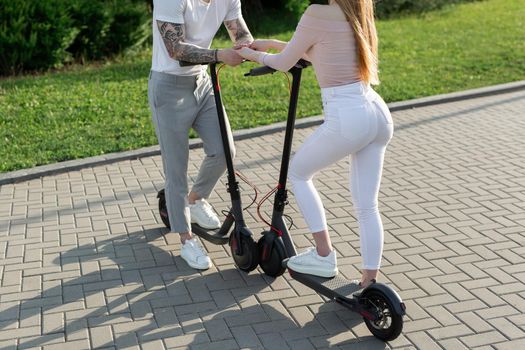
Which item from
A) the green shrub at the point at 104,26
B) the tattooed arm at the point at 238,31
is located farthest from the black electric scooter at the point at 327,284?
the green shrub at the point at 104,26

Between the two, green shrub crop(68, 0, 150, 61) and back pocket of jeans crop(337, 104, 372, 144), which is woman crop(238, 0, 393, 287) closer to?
back pocket of jeans crop(337, 104, 372, 144)

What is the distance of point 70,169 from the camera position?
7.34 m

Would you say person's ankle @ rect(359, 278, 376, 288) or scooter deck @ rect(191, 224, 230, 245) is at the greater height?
person's ankle @ rect(359, 278, 376, 288)

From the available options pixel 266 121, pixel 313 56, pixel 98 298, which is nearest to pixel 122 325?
pixel 98 298

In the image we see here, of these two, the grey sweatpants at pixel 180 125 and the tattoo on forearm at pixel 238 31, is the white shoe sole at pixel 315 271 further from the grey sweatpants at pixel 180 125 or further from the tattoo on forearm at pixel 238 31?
the tattoo on forearm at pixel 238 31

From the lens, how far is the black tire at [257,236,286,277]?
4812mm

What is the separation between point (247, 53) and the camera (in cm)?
448

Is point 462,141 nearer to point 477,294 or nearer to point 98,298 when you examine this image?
point 477,294

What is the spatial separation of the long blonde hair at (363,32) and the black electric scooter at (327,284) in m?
0.47

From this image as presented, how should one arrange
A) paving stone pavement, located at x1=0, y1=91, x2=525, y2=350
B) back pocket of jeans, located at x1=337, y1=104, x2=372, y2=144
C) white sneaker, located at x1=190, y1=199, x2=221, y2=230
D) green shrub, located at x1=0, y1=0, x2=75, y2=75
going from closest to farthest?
1. back pocket of jeans, located at x1=337, y1=104, x2=372, y2=144
2. paving stone pavement, located at x1=0, y1=91, x2=525, y2=350
3. white sneaker, located at x1=190, y1=199, x2=221, y2=230
4. green shrub, located at x1=0, y1=0, x2=75, y2=75

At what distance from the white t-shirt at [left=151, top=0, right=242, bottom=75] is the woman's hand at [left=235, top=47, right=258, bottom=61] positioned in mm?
428

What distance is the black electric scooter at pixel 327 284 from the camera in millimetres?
4082

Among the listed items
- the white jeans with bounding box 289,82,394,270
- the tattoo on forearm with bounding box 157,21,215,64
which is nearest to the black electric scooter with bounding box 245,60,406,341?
the white jeans with bounding box 289,82,394,270

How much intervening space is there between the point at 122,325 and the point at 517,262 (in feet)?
8.31
